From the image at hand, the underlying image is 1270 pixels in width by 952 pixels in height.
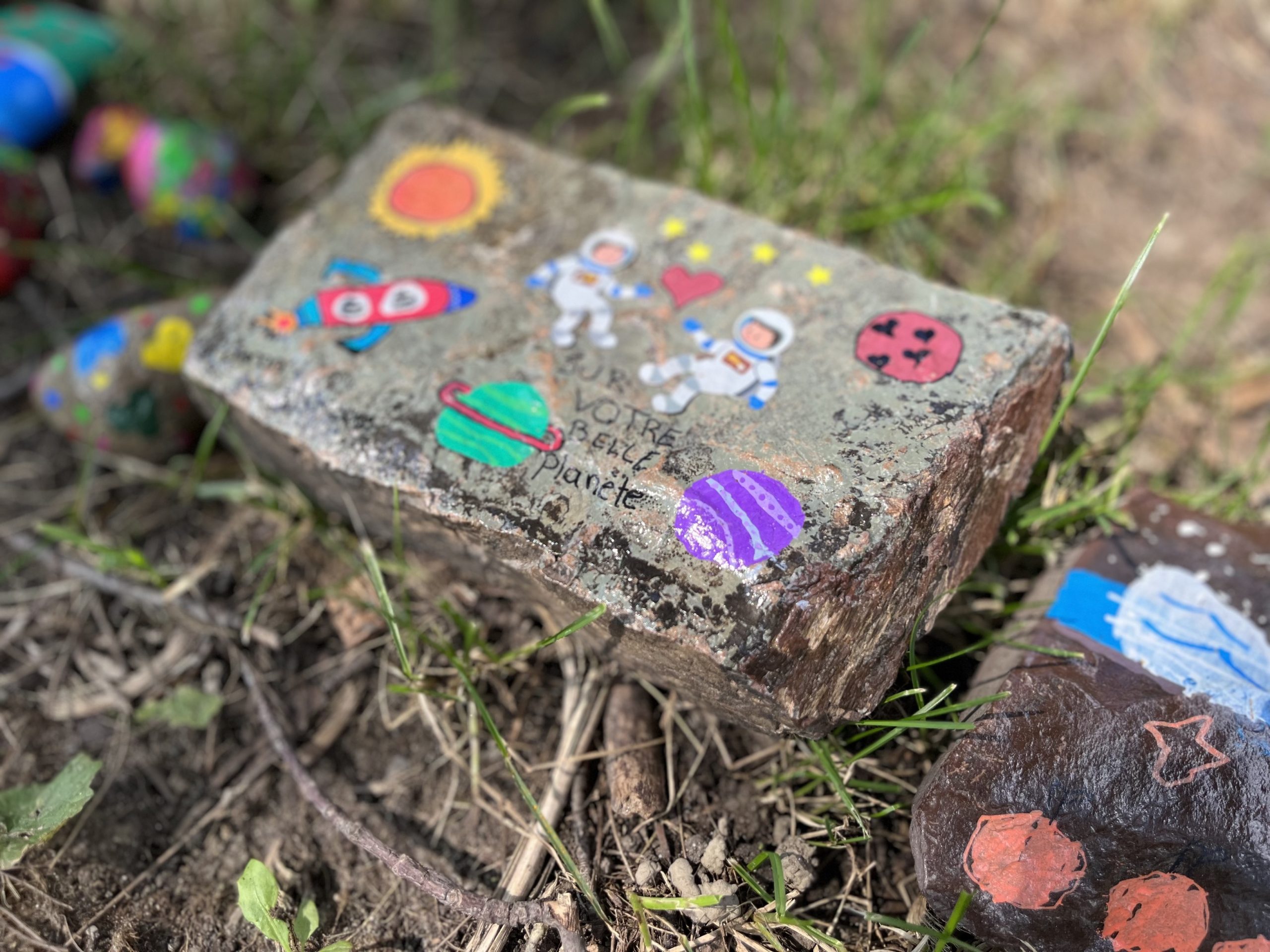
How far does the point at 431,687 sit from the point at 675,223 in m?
0.98

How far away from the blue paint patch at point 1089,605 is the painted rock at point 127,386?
1.72m

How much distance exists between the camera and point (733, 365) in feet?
5.32

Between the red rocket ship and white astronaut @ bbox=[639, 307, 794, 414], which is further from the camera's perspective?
the red rocket ship

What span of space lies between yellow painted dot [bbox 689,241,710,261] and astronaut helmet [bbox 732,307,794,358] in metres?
0.17

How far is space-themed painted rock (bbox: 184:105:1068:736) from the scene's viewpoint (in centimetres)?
138

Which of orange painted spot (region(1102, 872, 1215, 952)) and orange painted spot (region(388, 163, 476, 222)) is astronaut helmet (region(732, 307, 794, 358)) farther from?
orange painted spot (region(1102, 872, 1215, 952))

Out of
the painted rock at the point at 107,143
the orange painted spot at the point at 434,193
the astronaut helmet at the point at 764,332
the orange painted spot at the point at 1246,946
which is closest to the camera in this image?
the orange painted spot at the point at 1246,946

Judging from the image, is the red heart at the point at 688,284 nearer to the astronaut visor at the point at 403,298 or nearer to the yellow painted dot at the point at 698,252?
the yellow painted dot at the point at 698,252

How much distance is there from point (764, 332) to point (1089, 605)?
2.28 feet

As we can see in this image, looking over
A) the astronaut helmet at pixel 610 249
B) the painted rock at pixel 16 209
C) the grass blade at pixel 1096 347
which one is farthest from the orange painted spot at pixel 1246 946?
the painted rock at pixel 16 209

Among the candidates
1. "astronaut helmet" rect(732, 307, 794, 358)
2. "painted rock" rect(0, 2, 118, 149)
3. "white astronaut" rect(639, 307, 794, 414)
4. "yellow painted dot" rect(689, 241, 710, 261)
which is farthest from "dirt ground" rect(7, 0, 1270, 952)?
"yellow painted dot" rect(689, 241, 710, 261)

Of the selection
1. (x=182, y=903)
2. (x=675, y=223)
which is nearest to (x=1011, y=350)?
(x=675, y=223)

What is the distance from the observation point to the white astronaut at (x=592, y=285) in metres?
1.71

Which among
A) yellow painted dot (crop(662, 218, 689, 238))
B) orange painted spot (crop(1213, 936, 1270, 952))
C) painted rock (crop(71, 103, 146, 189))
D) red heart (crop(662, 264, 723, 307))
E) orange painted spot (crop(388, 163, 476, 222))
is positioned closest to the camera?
orange painted spot (crop(1213, 936, 1270, 952))
